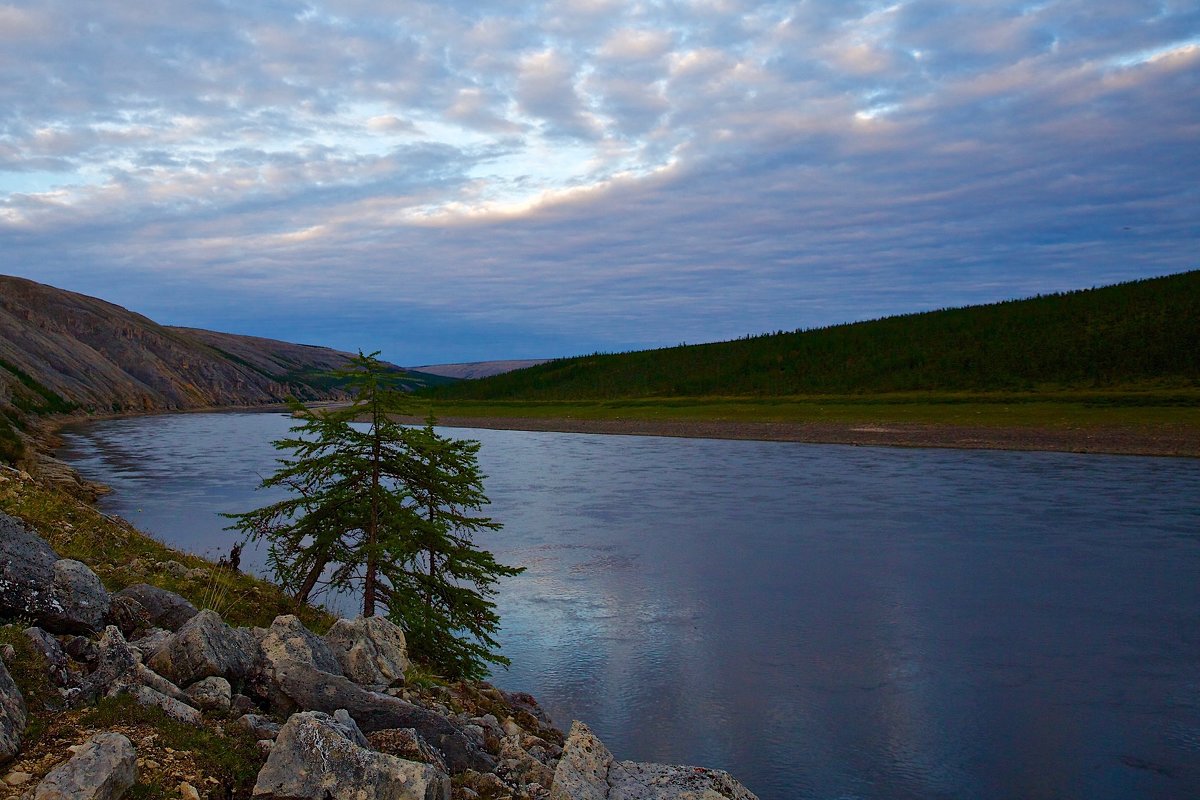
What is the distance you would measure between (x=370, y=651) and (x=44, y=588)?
3288mm

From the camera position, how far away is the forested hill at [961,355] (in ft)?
283

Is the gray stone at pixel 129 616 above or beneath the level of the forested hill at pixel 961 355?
beneath

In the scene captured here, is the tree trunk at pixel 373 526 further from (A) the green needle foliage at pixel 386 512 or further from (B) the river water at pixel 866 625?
(B) the river water at pixel 866 625

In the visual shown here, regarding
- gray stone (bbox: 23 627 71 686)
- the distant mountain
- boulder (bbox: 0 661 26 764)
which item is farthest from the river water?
the distant mountain

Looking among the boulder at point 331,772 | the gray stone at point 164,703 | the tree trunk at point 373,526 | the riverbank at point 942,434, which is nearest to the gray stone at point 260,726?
the gray stone at point 164,703

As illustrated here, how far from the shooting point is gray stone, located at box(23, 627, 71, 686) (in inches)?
269

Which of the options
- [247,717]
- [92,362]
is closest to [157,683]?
[247,717]

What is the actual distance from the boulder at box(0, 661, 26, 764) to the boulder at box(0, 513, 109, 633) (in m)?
1.55

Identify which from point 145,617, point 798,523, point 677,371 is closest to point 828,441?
point 798,523

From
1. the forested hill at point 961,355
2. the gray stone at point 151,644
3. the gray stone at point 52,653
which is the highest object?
the forested hill at point 961,355

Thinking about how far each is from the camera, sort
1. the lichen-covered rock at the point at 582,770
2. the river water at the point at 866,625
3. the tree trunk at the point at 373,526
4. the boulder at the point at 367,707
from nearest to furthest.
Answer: the lichen-covered rock at the point at 582,770
the boulder at the point at 367,707
the river water at the point at 866,625
the tree trunk at the point at 373,526

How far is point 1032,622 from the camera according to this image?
1805cm

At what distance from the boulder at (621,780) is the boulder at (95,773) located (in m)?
3.30

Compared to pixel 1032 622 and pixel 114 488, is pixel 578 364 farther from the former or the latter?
pixel 1032 622
